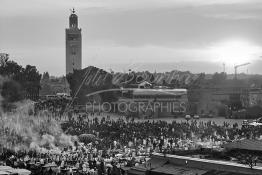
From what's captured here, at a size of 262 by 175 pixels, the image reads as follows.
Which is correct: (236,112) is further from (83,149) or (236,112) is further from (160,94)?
(83,149)

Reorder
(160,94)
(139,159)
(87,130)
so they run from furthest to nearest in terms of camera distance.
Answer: (160,94)
(87,130)
(139,159)

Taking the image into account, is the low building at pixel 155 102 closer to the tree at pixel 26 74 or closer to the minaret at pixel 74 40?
the tree at pixel 26 74

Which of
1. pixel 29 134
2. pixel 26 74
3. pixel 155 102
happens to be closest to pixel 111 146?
pixel 29 134

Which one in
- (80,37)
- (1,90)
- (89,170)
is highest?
(80,37)

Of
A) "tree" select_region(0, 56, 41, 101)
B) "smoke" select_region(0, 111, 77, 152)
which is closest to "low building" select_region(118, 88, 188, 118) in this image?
"tree" select_region(0, 56, 41, 101)

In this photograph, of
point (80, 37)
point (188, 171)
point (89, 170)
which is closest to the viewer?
point (188, 171)

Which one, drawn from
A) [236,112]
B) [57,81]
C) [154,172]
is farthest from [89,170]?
[57,81]

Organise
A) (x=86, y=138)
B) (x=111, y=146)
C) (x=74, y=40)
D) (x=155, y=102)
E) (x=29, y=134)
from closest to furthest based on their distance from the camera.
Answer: (x=29, y=134) < (x=111, y=146) < (x=86, y=138) < (x=155, y=102) < (x=74, y=40)

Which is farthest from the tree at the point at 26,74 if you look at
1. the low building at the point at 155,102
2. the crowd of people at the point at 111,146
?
the crowd of people at the point at 111,146

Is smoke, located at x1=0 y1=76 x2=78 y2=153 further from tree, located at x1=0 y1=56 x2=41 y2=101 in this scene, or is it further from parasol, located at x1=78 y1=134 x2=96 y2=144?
tree, located at x1=0 y1=56 x2=41 y2=101

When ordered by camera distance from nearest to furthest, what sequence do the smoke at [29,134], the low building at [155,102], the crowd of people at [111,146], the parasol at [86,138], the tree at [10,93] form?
the crowd of people at [111,146] < the smoke at [29,134] < the parasol at [86,138] < the tree at [10,93] < the low building at [155,102]

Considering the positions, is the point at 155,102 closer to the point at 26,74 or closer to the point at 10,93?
the point at 26,74
